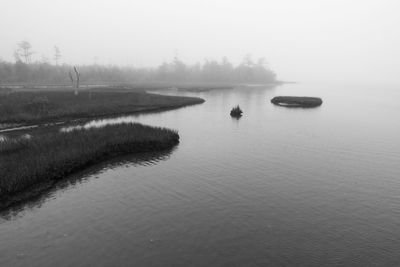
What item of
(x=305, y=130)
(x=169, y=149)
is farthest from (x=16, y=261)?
(x=305, y=130)

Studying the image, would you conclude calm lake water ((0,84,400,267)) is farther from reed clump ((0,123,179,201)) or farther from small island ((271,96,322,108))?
small island ((271,96,322,108))

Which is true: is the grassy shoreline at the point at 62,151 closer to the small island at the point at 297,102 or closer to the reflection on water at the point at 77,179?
the reflection on water at the point at 77,179

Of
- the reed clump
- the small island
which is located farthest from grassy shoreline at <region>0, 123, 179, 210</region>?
the small island

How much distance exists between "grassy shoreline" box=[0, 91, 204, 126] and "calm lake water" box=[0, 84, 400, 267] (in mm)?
25542

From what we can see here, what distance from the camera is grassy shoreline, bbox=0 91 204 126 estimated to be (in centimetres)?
4653

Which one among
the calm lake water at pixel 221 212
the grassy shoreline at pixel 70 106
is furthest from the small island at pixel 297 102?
the calm lake water at pixel 221 212

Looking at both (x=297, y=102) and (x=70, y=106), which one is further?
(x=297, y=102)

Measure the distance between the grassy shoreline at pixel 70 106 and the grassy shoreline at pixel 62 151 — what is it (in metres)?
16.4

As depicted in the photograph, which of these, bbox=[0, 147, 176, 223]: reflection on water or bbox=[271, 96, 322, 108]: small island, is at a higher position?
bbox=[271, 96, 322, 108]: small island

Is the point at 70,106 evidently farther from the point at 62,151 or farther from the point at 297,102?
the point at 297,102

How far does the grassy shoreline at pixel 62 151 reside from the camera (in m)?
21.8

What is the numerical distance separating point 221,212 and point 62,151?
17.3m

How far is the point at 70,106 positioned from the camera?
55.7 meters

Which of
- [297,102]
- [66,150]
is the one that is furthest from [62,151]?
[297,102]
